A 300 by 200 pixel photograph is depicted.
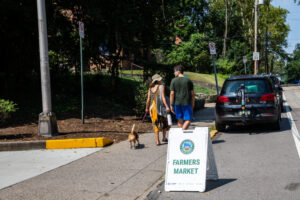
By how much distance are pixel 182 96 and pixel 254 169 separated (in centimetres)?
242

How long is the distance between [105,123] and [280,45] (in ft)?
205

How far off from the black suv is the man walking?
2.58 m

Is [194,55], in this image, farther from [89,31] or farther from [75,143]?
[75,143]

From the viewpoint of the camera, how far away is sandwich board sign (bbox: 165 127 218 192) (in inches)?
200

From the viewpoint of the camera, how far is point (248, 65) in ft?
153

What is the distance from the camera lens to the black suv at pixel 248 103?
32.9 feet

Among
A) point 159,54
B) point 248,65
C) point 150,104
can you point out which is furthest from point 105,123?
point 248,65

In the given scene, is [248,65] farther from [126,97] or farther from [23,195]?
[23,195]

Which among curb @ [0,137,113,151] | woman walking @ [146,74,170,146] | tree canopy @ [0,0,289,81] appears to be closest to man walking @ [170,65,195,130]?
woman walking @ [146,74,170,146]

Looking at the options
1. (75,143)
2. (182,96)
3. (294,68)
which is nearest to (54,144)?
(75,143)

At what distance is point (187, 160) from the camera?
5.18 m

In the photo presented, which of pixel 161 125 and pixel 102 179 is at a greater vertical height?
pixel 161 125

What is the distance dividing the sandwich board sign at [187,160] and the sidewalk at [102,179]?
44 cm

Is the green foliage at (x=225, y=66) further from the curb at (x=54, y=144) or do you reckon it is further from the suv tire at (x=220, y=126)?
the curb at (x=54, y=144)
